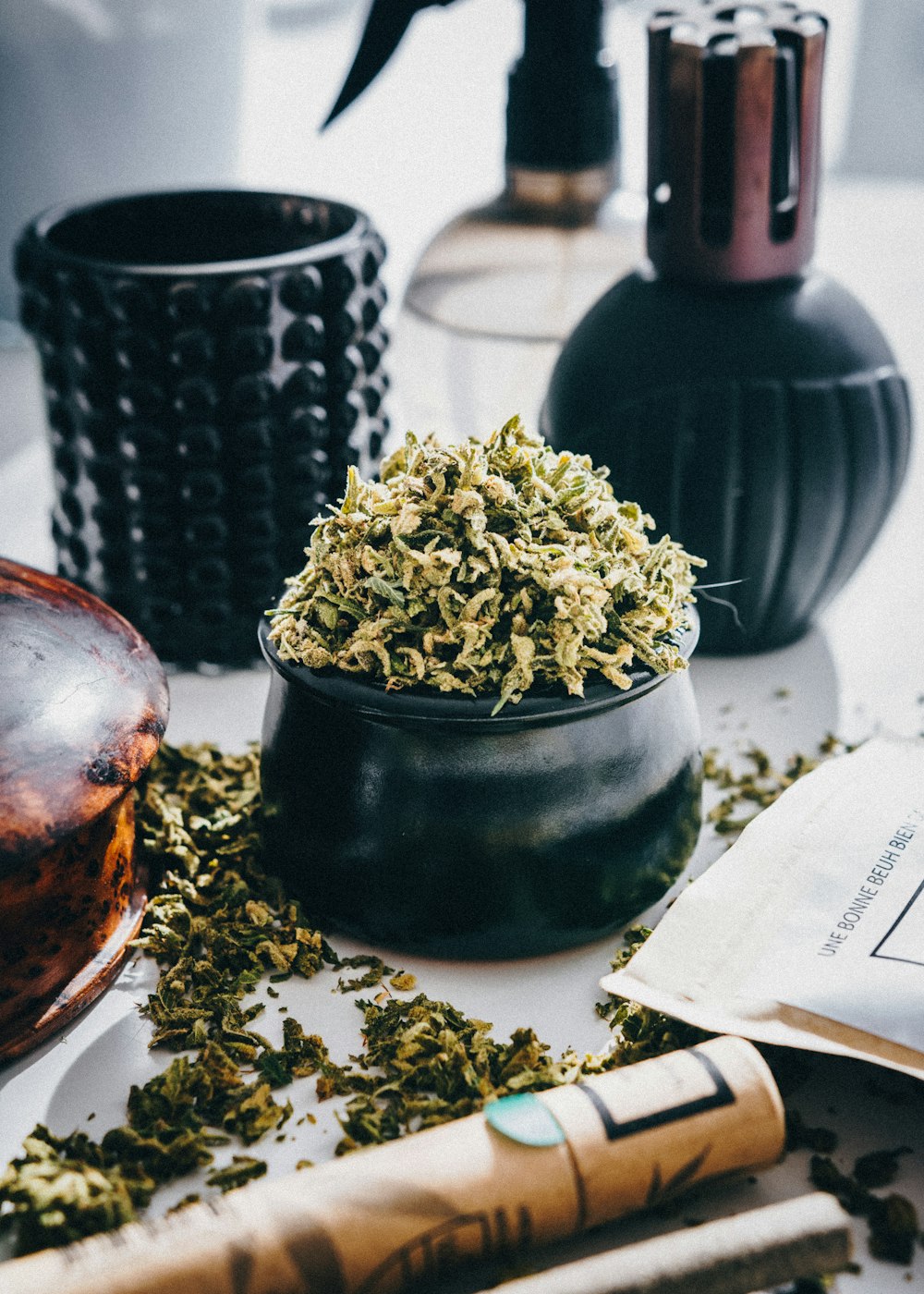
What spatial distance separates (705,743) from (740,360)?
214 millimetres

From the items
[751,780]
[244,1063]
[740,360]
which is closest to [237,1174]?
[244,1063]

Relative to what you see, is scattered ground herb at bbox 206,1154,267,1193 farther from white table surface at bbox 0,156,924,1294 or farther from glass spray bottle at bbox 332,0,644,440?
glass spray bottle at bbox 332,0,644,440

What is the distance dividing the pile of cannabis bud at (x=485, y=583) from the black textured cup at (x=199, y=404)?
0.17 meters

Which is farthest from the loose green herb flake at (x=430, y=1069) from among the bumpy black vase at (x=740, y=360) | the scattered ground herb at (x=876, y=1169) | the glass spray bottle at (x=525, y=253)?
the glass spray bottle at (x=525, y=253)

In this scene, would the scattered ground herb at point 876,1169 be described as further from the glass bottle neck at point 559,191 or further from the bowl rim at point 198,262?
the glass bottle neck at point 559,191

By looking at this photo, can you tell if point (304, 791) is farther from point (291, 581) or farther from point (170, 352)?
point (170, 352)

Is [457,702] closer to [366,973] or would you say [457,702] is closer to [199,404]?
[366,973]

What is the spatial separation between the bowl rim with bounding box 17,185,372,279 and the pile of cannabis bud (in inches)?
7.4

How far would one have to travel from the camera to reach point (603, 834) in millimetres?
590

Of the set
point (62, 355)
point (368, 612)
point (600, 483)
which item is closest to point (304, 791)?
point (368, 612)

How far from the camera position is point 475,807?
0.57 metres

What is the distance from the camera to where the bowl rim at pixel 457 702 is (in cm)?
56

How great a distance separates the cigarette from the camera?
416mm

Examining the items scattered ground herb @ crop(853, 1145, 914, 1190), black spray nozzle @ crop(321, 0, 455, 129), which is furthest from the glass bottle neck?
scattered ground herb @ crop(853, 1145, 914, 1190)
